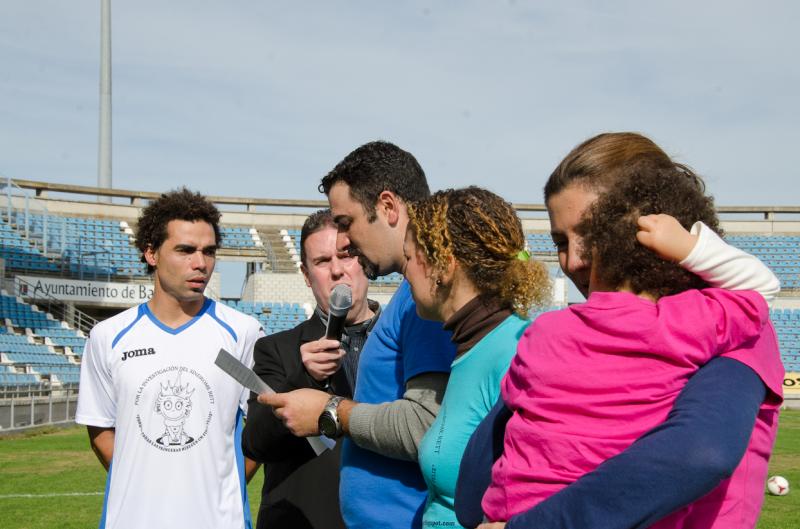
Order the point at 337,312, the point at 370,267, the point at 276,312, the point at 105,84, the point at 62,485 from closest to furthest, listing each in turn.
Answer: the point at 370,267 → the point at 337,312 → the point at 62,485 → the point at 276,312 → the point at 105,84

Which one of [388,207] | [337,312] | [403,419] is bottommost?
[403,419]

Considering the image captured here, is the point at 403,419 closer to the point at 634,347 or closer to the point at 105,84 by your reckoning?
the point at 634,347

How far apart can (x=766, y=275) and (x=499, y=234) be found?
0.78 meters

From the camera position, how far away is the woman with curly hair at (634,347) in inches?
62.7

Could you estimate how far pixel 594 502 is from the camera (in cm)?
155

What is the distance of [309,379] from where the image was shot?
3377mm

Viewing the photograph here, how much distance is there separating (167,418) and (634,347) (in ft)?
9.17

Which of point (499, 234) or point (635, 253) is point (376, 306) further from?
point (635, 253)

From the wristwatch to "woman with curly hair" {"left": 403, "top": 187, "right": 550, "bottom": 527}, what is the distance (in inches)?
16.6

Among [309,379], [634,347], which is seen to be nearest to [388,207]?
[309,379]

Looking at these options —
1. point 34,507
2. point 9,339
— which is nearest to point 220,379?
point 34,507

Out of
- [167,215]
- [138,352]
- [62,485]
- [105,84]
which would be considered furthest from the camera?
[105,84]

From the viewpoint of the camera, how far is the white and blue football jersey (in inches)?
152

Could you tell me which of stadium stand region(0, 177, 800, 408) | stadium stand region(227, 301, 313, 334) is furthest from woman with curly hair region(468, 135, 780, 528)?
stadium stand region(227, 301, 313, 334)
